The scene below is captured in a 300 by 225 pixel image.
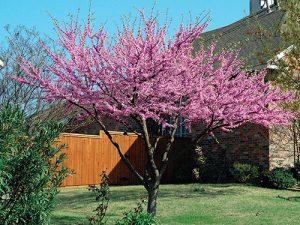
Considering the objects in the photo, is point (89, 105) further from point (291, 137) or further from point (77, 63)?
point (291, 137)

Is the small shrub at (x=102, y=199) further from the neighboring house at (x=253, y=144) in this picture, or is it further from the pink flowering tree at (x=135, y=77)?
the neighboring house at (x=253, y=144)

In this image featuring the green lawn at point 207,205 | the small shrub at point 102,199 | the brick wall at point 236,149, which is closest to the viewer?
the small shrub at point 102,199

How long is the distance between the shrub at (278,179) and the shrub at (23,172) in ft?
39.5

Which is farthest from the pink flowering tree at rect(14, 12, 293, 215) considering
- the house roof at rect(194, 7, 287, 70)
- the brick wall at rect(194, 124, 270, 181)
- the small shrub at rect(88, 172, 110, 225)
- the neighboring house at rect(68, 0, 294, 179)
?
the brick wall at rect(194, 124, 270, 181)

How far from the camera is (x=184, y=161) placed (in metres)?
21.2

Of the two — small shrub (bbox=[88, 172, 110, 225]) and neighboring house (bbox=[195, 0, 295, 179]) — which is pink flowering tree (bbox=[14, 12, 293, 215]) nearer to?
small shrub (bbox=[88, 172, 110, 225])

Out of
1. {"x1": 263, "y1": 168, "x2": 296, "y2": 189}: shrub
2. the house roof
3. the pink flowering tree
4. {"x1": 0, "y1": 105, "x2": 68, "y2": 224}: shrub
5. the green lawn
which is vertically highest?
the house roof

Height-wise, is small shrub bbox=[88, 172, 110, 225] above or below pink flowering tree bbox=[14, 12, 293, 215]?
below

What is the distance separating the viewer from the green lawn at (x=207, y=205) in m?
10.1

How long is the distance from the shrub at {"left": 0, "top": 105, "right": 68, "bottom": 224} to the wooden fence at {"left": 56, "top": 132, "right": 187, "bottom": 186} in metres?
12.8

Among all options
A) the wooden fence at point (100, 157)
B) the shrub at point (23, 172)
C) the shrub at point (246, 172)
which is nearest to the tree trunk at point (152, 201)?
the shrub at point (23, 172)

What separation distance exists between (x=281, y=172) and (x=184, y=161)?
5530 mm

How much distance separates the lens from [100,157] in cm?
1964

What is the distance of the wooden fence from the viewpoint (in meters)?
18.7
